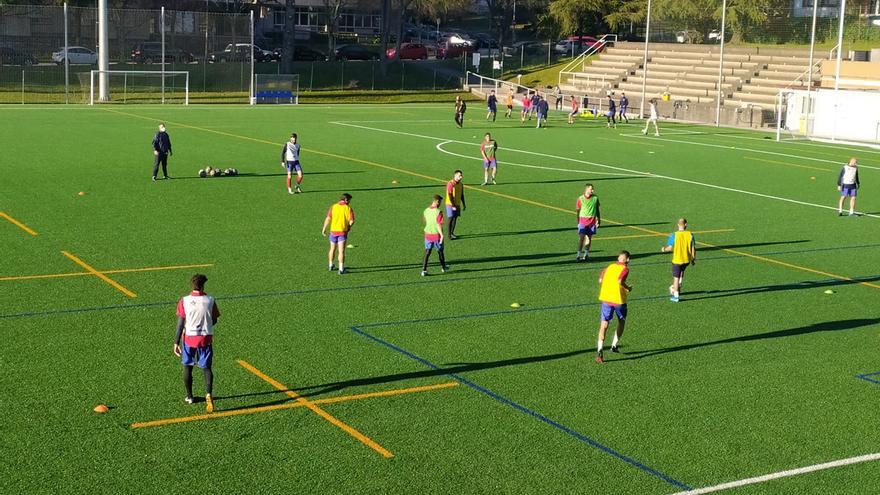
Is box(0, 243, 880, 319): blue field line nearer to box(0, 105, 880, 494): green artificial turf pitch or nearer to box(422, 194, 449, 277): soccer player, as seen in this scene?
box(0, 105, 880, 494): green artificial turf pitch

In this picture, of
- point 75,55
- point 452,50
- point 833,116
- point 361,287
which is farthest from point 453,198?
point 452,50

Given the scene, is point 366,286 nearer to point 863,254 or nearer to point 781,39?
point 863,254

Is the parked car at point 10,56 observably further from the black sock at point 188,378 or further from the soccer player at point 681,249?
the black sock at point 188,378

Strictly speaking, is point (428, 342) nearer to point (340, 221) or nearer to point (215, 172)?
point (340, 221)

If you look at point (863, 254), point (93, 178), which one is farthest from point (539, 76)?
point (863, 254)

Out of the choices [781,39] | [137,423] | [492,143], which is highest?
[781,39]

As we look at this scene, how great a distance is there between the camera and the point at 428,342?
17547 mm

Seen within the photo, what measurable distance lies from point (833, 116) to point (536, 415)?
4653 cm

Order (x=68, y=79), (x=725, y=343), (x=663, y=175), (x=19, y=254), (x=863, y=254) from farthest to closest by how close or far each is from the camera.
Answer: (x=68, y=79) → (x=663, y=175) → (x=863, y=254) → (x=19, y=254) → (x=725, y=343)

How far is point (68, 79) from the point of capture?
228 feet

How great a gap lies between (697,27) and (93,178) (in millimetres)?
52820

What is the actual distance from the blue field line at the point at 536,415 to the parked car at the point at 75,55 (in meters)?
56.8

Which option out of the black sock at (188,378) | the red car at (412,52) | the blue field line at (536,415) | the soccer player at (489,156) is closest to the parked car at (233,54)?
the red car at (412,52)

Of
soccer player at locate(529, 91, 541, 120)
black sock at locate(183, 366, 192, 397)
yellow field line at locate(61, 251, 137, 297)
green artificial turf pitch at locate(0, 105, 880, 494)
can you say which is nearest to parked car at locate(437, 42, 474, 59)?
soccer player at locate(529, 91, 541, 120)
